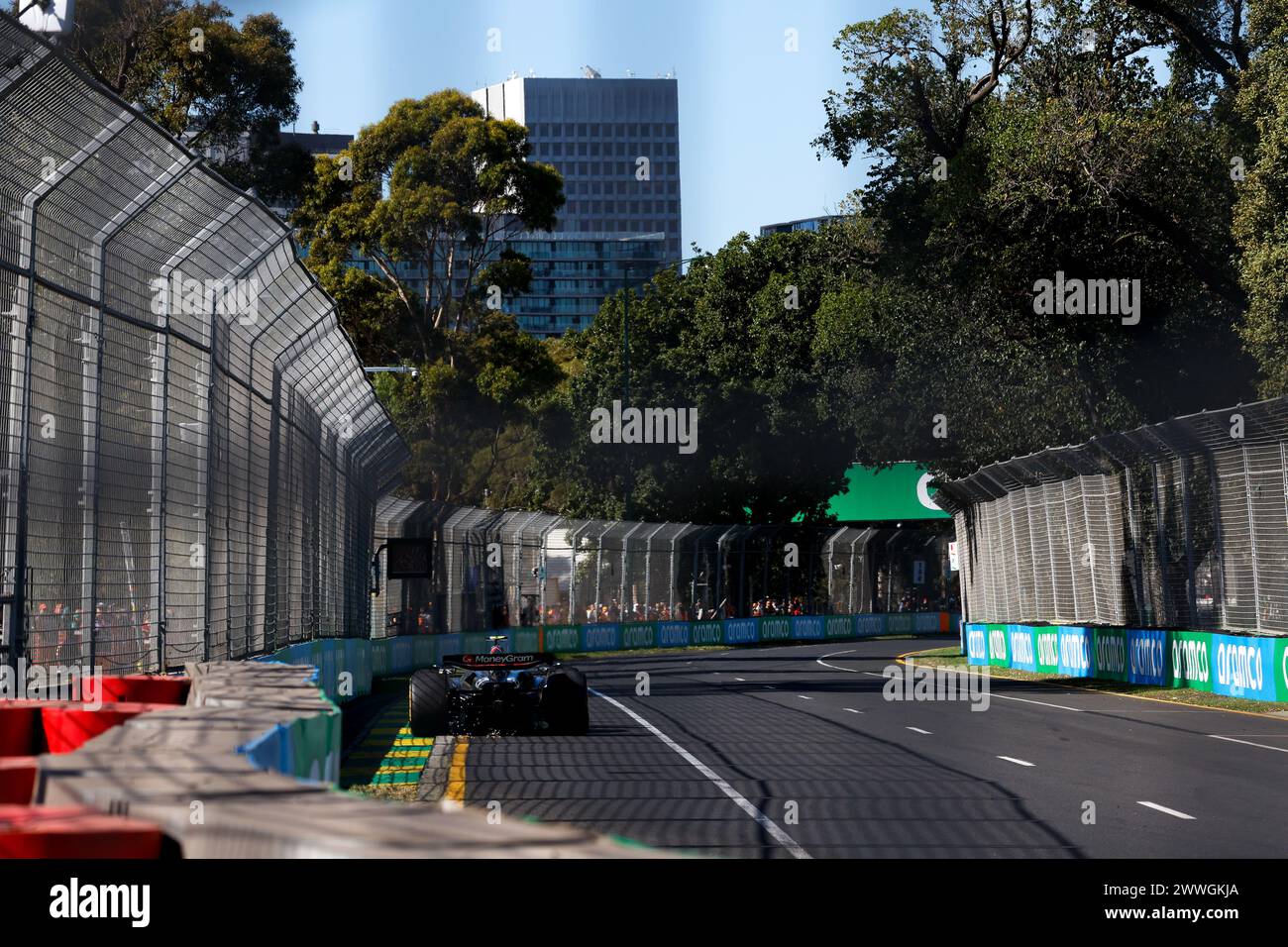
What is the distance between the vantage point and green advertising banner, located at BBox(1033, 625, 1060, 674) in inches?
1234

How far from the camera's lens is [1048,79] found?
3106 centimetres

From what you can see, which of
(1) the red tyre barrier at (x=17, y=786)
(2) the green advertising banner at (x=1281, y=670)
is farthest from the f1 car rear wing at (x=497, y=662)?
(1) the red tyre barrier at (x=17, y=786)

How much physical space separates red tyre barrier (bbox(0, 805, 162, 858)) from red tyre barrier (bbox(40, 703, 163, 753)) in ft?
11.0

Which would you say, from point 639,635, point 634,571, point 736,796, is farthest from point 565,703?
point 639,635

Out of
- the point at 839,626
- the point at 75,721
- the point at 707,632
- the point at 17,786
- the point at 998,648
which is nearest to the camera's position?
the point at 17,786

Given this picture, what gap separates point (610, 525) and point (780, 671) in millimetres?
13443

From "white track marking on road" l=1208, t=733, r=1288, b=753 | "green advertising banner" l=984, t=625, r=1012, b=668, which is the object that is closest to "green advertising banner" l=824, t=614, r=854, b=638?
"green advertising banner" l=984, t=625, r=1012, b=668

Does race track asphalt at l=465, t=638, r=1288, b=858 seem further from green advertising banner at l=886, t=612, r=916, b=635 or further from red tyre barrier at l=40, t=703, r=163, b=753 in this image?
green advertising banner at l=886, t=612, r=916, b=635

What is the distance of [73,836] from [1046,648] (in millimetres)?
29741

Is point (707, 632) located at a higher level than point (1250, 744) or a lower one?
higher

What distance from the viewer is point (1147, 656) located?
86.8 feet

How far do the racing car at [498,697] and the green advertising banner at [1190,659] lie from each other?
10532mm

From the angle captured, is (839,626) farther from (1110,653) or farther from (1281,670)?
(1281,670)
